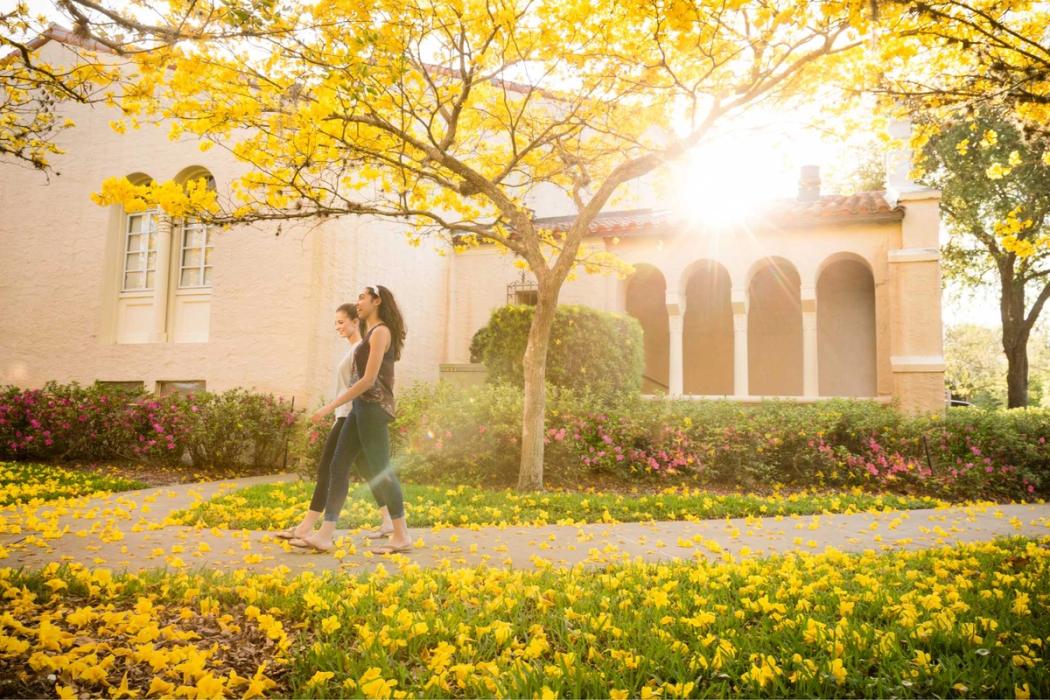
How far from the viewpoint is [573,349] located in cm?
1181

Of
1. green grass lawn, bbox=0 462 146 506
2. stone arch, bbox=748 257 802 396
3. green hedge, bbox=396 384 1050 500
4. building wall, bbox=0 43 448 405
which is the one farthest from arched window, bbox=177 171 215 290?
stone arch, bbox=748 257 802 396

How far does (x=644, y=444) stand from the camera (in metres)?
9.34

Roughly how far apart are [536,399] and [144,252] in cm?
927

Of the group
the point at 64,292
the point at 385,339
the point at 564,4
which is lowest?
the point at 385,339

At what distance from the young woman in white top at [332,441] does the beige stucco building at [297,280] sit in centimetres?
631

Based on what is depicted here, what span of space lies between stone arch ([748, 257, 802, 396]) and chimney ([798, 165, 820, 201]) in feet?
7.07

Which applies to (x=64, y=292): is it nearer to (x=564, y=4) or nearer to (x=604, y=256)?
(x=604, y=256)

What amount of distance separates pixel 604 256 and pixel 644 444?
9.31ft

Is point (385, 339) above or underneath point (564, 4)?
underneath

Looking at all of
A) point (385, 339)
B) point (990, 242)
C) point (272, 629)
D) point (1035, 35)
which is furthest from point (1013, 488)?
point (990, 242)

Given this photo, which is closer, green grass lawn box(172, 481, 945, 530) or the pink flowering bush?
green grass lawn box(172, 481, 945, 530)

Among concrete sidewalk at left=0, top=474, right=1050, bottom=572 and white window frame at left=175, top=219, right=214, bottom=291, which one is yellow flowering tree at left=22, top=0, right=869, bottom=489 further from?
white window frame at left=175, top=219, right=214, bottom=291

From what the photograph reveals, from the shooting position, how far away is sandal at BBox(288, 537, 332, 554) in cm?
466

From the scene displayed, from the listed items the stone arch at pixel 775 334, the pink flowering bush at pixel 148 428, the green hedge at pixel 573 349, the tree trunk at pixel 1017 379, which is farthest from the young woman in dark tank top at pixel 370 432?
the tree trunk at pixel 1017 379
